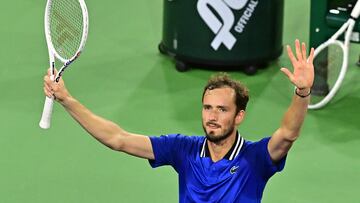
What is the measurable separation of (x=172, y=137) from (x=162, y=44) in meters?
4.55

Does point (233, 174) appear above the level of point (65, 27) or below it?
below

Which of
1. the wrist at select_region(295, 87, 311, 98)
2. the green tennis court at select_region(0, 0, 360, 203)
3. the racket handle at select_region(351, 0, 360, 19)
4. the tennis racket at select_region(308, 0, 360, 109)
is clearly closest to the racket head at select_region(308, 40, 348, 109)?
the tennis racket at select_region(308, 0, 360, 109)

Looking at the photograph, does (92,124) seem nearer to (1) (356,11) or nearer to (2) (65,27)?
(2) (65,27)

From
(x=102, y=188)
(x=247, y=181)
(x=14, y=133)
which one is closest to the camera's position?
(x=247, y=181)

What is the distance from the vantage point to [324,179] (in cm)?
815

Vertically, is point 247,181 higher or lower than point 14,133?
higher

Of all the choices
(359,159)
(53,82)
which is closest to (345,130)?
(359,159)

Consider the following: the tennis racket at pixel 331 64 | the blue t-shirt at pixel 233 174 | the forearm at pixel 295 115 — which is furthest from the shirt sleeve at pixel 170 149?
the tennis racket at pixel 331 64

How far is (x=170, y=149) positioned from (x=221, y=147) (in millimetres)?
367

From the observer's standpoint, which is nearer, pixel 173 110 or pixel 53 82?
pixel 53 82

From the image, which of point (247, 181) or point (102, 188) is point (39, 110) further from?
point (247, 181)

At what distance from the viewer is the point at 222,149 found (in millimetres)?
5746

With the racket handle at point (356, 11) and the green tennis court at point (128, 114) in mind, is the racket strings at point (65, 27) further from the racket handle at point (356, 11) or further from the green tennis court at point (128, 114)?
the racket handle at point (356, 11)

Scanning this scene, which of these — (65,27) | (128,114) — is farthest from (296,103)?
(128,114)
